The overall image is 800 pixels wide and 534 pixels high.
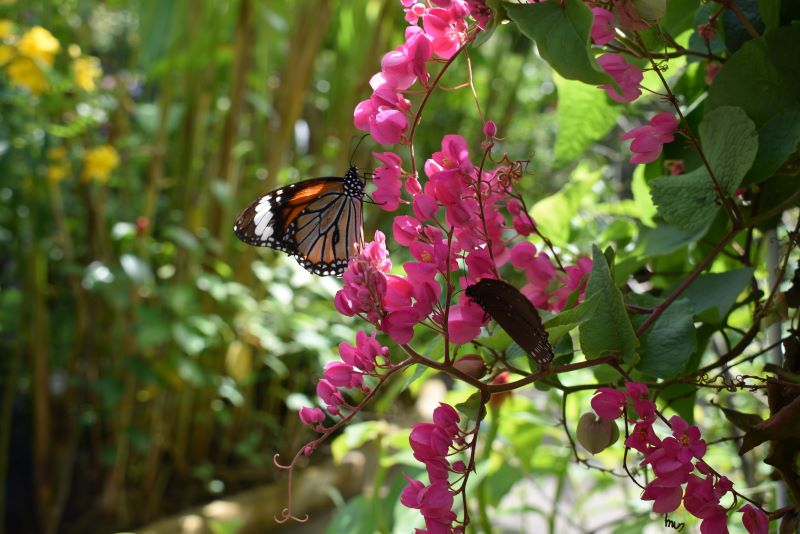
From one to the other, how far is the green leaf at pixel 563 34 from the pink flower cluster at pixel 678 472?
4.0 inches

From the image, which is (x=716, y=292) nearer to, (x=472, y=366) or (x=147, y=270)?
(x=472, y=366)

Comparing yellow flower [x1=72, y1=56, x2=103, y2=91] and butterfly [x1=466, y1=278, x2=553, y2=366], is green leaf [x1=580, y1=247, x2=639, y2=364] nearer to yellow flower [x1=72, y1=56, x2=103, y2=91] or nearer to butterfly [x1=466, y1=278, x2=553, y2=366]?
butterfly [x1=466, y1=278, x2=553, y2=366]

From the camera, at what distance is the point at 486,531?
0.66 m

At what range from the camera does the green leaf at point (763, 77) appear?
0.28 m

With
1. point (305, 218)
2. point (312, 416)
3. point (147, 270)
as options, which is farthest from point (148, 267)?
point (312, 416)

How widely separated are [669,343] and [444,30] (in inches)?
5.3

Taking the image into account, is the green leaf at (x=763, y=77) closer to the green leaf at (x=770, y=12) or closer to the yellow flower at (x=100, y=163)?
the green leaf at (x=770, y=12)

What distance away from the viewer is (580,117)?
1.26 feet

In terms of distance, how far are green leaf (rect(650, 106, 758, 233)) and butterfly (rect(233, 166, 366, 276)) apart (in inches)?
8.8

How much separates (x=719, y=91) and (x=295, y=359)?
4.77 feet

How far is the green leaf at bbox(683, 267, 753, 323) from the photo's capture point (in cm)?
30

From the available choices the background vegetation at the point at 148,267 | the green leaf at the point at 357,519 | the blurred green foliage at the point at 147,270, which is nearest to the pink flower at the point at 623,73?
the green leaf at the point at 357,519

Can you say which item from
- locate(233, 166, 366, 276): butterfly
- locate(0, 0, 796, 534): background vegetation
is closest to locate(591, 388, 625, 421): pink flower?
locate(233, 166, 366, 276): butterfly

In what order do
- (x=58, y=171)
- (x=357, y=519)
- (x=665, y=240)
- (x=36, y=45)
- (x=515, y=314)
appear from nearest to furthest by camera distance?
1. (x=515, y=314)
2. (x=665, y=240)
3. (x=357, y=519)
4. (x=36, y=45)
5. (x=58, y=171)
